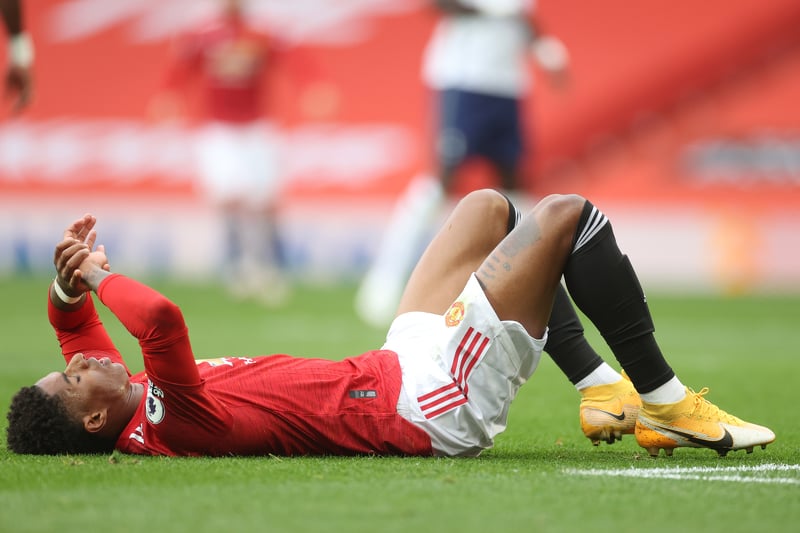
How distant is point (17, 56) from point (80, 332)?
3010 mm

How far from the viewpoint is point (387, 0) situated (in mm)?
19156

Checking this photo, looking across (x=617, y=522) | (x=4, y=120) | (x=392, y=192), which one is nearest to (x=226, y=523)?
(x=617, y=522)

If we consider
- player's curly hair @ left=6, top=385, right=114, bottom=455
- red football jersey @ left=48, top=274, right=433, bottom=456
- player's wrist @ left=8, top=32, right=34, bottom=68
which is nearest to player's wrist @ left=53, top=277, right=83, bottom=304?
red football jersey @ left=48, top=274, right=433, bottom=456

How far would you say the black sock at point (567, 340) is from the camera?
4.61m

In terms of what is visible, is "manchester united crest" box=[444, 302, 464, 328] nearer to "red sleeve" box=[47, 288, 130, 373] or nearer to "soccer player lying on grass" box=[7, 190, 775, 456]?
"soccer player lying on grass" box=[7, 190, 775, 456]

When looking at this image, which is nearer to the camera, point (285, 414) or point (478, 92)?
point (285, 414)

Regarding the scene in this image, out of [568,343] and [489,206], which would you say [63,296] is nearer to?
[489,206]

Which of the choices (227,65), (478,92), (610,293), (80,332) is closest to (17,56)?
(80,332)

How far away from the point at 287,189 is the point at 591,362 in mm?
14520

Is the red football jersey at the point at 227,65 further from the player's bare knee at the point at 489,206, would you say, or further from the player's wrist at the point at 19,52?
the player's bare knee at the point at 489,206

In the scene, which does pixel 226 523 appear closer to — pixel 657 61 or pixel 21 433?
pixel 21 433

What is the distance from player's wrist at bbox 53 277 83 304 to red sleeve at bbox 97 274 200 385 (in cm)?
45

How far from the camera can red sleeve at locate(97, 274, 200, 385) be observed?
3.80 meters

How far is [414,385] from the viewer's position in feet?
13.7
